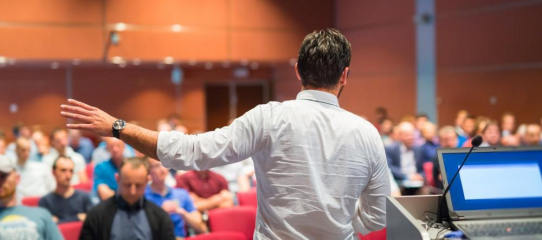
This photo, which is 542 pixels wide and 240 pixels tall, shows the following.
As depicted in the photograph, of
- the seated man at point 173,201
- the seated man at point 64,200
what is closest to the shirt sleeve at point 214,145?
the seated man at point 173,201

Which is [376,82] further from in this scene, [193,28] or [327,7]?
[193,28]

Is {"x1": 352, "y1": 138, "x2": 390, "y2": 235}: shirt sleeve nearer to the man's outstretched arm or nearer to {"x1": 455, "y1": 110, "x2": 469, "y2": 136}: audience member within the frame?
the man's outstretched arm

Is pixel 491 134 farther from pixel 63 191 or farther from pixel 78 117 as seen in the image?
pixel 78 117

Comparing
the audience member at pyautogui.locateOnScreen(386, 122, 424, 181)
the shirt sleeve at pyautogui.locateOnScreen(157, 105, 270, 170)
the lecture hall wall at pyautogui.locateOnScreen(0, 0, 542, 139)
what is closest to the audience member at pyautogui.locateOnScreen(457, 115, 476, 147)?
the lecture hall wall at pyautogui.locateOnScreen(0, 0, 542, 139)

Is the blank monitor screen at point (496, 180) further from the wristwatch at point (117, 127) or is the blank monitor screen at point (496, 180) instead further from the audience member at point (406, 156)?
the audience member at point (406, 156)

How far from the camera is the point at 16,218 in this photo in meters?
3.82

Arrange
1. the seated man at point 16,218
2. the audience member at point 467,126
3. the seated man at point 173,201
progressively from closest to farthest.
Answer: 1. the seated man at point 16,218
2. the seated man at point 173,201
3. the audience member at point 467,126

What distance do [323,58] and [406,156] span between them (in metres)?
6.15

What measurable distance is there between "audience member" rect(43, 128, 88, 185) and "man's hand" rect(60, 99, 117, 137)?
6153mm

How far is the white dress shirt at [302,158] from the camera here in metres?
1.86

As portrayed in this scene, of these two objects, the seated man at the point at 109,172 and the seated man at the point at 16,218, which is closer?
the seated man at the point at 16,218

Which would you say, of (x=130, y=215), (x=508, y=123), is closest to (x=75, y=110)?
(x=130, y=215)

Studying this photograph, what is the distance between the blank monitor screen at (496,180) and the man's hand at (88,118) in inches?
41.6

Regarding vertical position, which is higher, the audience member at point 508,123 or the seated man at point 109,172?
the audience member at point 508,123
